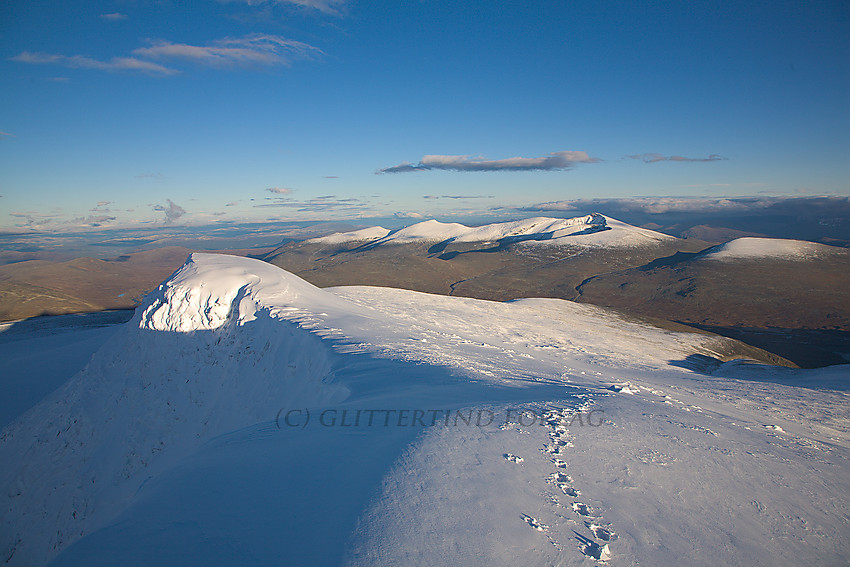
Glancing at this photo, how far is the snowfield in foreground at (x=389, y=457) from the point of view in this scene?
4.29m

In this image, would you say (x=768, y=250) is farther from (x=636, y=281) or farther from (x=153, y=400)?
(x=153, y=400)

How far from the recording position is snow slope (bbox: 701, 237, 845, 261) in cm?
10594

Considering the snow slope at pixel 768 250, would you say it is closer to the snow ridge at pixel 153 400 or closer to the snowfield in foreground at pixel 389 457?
the snowfield in foreground at pixel 389 457

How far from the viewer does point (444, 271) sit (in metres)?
124

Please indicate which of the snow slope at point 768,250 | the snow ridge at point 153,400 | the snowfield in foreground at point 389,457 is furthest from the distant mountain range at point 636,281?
the snowfield in foreground at point 389,457

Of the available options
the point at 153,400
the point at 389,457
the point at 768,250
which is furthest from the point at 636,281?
the point at 389,457

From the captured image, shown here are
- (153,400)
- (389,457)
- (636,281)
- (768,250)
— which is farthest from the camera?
(768,250)

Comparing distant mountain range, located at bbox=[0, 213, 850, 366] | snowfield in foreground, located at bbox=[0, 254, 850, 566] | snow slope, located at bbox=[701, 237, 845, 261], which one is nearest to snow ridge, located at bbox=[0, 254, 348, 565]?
snowfield in foreground, located at bbox=[0, 254, 850, 566]

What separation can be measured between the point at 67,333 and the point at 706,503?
133 ft

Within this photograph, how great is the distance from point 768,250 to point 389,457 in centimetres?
14795

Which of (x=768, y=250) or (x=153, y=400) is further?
(x=768, y=250)

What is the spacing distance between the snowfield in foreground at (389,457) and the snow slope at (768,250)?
119515mm

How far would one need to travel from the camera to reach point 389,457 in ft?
18.8

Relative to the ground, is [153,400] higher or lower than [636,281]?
higher
